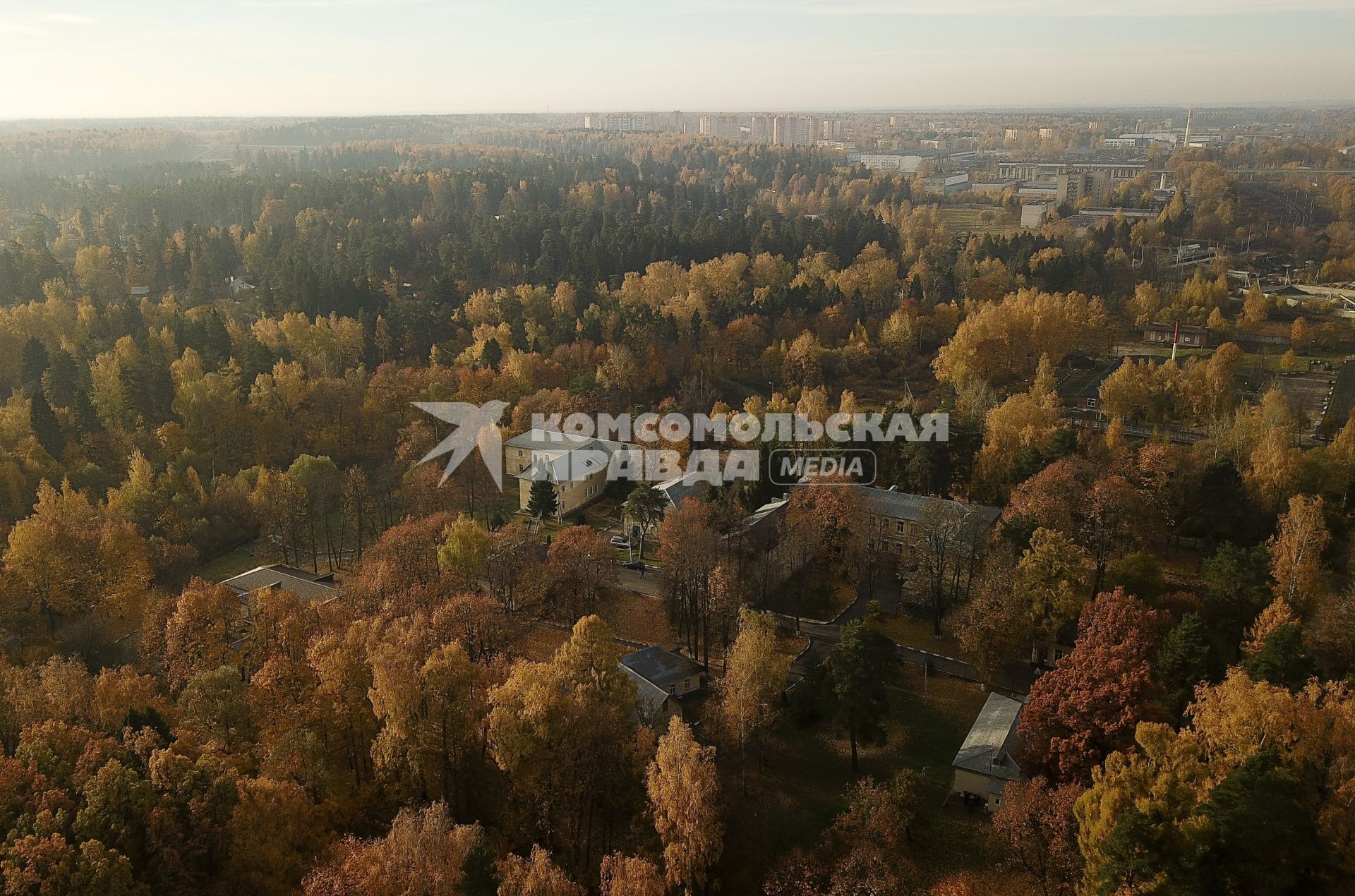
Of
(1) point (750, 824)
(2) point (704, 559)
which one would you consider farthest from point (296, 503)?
(1) point (750, 824)

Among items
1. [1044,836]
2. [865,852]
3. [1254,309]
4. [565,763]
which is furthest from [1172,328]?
[565,763]

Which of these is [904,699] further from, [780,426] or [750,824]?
[780,426]

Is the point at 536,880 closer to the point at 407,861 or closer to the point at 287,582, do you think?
the point at 407,861

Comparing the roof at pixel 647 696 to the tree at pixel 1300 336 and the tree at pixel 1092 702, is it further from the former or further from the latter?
the tree at pixel 1300 336

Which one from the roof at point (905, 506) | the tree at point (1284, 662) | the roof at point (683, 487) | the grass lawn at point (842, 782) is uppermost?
the tree at point (1284, 662)

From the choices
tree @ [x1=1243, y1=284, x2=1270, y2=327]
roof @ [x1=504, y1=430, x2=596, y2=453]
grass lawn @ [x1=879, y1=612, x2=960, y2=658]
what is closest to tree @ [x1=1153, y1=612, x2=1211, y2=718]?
grass lawn @ [x1=879, y1=612, x2=960, y2=658]

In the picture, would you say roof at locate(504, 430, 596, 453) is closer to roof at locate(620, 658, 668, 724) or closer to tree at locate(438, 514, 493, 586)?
tree at locate(438, 514, 493, 586)

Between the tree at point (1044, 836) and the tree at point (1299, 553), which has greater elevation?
the tree at point (1299, 553)

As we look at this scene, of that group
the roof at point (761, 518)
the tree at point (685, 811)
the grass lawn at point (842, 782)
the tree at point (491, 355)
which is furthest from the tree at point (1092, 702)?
the tree at point (491, 355)
